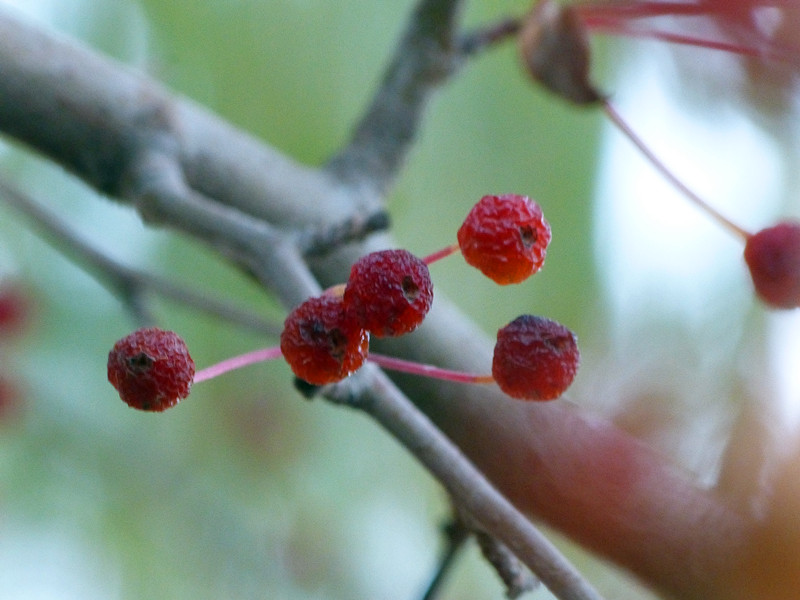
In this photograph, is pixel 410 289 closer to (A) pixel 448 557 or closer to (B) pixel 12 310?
(A) pixel 448 557

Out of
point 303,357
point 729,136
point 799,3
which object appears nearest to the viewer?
point 303,357

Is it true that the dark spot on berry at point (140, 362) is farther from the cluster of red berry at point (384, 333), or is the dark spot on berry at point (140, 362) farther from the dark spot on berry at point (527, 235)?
the dark spot on berry at point (527, 235)

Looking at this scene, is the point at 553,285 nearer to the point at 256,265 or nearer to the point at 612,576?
the point at 612,576

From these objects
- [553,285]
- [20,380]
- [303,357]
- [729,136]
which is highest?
[553,285]

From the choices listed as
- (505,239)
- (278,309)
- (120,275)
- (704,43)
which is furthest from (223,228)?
(278,309)

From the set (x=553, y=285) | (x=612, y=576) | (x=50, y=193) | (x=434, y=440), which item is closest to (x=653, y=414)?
(x=612, y=576)

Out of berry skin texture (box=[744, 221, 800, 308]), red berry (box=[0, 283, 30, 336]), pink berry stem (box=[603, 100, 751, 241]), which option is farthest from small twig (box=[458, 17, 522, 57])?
red berry (box=[0, 283, 30, 336])

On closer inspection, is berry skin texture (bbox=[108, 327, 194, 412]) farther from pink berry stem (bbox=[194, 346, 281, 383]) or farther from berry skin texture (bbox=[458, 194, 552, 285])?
berry skin texture (bbox=[458, 194, 552, 285])

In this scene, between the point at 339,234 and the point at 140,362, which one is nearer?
the point at 140,362
